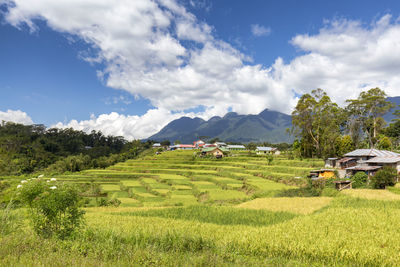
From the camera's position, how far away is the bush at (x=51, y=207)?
664 centimetres

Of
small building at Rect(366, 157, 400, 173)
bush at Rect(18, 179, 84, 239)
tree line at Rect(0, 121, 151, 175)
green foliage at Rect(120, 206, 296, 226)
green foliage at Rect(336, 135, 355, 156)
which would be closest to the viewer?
bush at Rect(18, 179, 84, 239)

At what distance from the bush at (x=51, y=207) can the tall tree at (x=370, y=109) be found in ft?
153

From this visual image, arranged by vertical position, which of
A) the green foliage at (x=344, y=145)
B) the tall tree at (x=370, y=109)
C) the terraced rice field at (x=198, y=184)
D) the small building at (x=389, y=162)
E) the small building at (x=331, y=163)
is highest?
the tall tree at (x=370, y=109)

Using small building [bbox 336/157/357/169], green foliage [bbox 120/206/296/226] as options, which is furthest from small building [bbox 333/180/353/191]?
green foliage [bbox 120/206/296/226]

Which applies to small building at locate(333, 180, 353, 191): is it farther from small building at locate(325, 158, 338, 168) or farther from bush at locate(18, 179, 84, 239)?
bush at locate(18, 179, 84, 239)

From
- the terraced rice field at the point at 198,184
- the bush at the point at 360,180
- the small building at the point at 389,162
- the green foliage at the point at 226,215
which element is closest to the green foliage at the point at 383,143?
the terraced rice field at the point at 198,184

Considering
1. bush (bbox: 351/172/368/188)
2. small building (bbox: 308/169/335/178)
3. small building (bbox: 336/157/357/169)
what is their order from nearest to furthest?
bush (bbox: 351/172/368/188), small building (bbox: 308/169/335/178), small building (bbox: 336/157/357/169)

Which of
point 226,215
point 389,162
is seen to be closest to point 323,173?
point 389,162

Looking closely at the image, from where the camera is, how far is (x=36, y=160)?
62469mm

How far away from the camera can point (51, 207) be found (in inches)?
A: 260

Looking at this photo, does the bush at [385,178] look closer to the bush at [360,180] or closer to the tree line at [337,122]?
the bush at [360,180]

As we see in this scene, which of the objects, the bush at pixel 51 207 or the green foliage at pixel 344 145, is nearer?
the bush at pixel 51 207

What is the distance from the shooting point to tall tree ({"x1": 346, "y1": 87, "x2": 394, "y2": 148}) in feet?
130

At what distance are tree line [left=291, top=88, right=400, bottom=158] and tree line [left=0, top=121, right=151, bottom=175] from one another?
56343 mm
